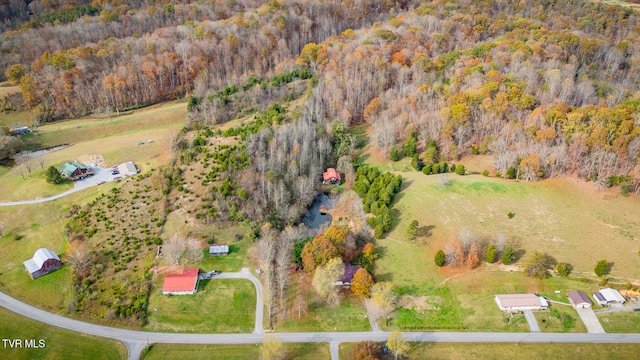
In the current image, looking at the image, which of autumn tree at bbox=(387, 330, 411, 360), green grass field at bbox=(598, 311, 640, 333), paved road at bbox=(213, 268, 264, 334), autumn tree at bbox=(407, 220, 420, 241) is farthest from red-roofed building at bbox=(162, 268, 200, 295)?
green grass field at bbox=(598, 311, 640, 333)

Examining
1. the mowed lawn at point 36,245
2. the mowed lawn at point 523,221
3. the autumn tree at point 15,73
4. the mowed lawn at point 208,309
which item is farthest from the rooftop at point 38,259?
the autumn tree at point 15,73

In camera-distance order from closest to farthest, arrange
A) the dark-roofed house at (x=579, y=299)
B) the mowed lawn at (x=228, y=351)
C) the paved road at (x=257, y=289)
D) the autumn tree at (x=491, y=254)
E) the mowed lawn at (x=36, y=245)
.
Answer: the mowed lawn at (x=228, y=351) < the paved road at (x=257, y=289) < the dark-roofed house at (x=579, y=299) < the mowed lawn at (x=36, y=245) < the autumn tree at (x=491, y=254)

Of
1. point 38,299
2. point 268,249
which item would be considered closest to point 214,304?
Answer: point 268,249

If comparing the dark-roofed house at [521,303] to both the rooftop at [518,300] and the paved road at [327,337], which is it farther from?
the paved road at [327,337]

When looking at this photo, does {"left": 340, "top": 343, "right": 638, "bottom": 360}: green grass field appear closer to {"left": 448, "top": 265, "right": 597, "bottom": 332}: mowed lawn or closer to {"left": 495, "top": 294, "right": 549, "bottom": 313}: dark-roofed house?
{"left": 448, "top": 265, "right": 597, "bottom": 332}: mowed lawn

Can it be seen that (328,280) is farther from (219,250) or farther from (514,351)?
(514,351)

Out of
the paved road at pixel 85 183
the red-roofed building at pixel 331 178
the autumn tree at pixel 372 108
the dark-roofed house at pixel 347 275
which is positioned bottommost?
the dark-roofed house at pixel 347 275

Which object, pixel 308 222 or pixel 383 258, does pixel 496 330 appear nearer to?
pixel 383 258
